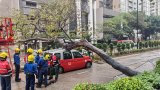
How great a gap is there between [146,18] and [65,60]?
161 feet

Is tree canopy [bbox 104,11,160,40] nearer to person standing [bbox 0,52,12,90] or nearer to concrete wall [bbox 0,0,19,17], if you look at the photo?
concrete wall [bbox 0,0,19,17]

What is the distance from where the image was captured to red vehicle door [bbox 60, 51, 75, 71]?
15664 millimetres

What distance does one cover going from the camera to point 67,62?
1588cm

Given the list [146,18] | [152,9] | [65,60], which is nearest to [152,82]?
[65,60]

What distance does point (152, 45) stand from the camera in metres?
39.8

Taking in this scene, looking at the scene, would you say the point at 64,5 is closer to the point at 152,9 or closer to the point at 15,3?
the point at 15,3

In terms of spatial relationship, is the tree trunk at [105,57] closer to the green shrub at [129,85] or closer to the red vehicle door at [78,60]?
the green shrub at [129,85]

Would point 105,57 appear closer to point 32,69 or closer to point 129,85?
point 32,69

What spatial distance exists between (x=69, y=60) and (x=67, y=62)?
24 cm

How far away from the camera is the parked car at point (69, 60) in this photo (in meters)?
15.4

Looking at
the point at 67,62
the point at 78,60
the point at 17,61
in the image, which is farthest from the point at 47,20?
the point at 17,61

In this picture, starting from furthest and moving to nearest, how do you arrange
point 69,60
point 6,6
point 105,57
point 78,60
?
1. point 6,6
2. point 78,60
3. point 69,60
4. point 105,57

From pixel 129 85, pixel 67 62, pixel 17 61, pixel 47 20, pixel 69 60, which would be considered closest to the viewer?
pixel 129 85

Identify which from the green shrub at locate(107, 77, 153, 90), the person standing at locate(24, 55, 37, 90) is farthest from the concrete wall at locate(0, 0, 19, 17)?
the green shrub at locate(107, 77, 153, 90)
